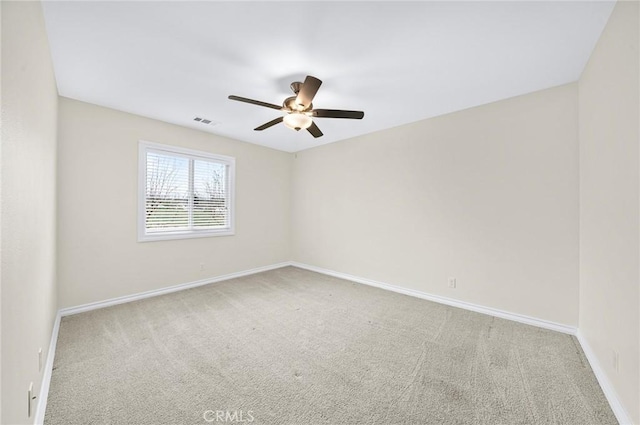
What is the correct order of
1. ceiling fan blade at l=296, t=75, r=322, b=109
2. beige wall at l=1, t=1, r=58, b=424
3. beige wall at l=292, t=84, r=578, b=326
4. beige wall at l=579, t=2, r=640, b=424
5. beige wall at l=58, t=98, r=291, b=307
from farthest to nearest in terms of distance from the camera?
beige wall at l=58, t=98, r=291, b=307, beige wall at l=292, t=84, r=578, b=326, ceiling fan blade at l=296, t=75, r=322, b=109, beige wall at l=579, t=2, r=640, b=424, beige wall at l=1, t=1, r=58, b=424

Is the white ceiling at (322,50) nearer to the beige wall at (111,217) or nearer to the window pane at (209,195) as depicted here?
the beige wall at (111,217)

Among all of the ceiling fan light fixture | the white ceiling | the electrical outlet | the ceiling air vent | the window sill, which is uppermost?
the ceiling air vent

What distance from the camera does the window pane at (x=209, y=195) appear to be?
4.11 meters

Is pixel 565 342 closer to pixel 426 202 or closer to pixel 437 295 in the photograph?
pixel 437 295

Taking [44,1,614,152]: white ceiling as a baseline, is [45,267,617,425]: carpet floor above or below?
below

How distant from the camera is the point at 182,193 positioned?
3.94m

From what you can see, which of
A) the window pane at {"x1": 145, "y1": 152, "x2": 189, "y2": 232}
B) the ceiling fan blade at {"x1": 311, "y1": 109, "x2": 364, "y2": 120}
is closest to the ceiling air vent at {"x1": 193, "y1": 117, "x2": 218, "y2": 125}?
the window pane at {"x1": 145, "y1": 152, "x2": 189, "y2": 232}

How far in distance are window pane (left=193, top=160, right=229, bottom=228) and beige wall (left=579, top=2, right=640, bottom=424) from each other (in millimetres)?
4632

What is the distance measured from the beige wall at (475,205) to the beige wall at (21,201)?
12.1 ft

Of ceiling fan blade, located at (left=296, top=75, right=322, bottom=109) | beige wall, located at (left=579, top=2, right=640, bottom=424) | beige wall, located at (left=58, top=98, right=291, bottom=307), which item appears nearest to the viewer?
beige wall, located at (left=579, top=2, right=640, bottom=424)

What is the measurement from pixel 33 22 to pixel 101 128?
2.04 metres

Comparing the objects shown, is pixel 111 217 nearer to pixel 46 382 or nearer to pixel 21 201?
pixel 46 382

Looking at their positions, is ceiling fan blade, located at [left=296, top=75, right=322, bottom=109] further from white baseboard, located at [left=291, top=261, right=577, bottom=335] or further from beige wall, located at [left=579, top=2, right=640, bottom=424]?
white baseboard, located at [left=291, top=261, right=577, bottom=335]

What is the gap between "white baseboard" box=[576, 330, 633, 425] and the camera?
1469 millimetres
